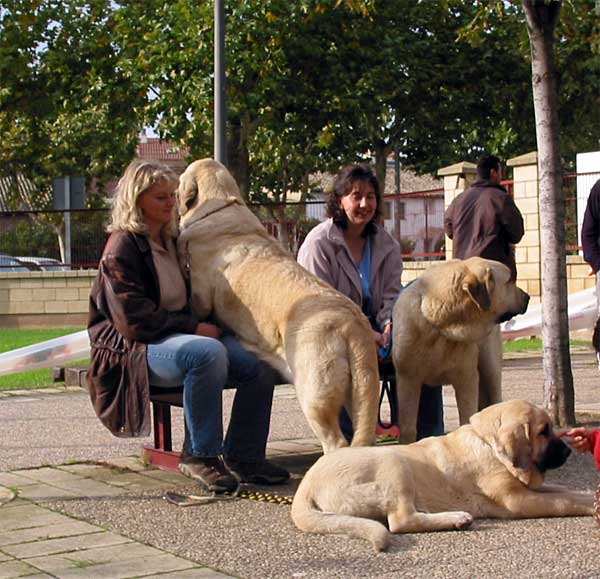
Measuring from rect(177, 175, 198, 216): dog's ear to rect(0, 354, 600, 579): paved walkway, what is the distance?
1.56 m

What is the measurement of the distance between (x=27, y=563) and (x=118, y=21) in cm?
2519

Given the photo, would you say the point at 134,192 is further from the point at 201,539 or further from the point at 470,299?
the point at 201,539

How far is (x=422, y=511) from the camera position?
4.97m

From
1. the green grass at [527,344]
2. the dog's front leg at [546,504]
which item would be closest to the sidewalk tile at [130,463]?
the dog's front leg at [546,504]

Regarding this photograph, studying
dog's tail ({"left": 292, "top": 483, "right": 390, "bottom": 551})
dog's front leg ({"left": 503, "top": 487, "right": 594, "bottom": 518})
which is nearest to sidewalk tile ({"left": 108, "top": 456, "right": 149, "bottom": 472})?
dog's tail ({"left": 292, "top": 483, "right": 390, "bottom": 551})

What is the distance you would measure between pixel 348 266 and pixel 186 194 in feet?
3.57

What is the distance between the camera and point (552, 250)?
785cm

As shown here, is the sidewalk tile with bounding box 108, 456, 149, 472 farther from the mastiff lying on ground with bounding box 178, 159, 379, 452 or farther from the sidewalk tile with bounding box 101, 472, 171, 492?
the mastiff lying on ground with bounding box 178, 159, 379, 452

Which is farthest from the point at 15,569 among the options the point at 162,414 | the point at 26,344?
the point at 26,344

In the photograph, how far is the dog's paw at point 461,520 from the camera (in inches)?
191

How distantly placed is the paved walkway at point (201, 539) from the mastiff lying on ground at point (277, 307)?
61cm

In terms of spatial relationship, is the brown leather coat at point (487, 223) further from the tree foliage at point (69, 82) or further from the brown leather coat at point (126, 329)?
the tree foliage at point (69, 82)

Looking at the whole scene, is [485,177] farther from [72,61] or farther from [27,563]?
[72,61]

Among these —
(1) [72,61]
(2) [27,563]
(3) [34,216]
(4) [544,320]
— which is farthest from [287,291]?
(1) [72,61]
